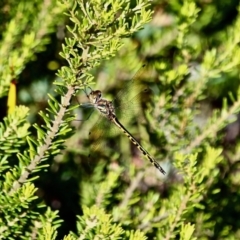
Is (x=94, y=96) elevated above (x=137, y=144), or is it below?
above

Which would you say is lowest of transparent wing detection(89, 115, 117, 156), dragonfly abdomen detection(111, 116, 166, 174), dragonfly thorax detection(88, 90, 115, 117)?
dragonfly abdomen detection(111, 116, 166, 174)

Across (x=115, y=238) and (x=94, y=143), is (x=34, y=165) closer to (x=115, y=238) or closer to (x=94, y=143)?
(x=115, y=238)

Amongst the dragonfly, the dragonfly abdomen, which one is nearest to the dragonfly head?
the dragonfly

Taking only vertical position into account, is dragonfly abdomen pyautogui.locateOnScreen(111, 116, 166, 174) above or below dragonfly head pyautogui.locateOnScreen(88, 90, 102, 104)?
below

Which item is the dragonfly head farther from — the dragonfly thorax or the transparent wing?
the transparent wing

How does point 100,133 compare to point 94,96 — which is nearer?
point 94,96

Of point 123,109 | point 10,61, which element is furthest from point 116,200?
point 10,61

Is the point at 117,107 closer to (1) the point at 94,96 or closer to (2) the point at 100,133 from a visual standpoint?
(2) the point at 100,133

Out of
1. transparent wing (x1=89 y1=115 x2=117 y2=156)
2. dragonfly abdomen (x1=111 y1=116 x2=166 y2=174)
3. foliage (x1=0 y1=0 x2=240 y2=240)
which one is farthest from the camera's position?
transparent wing (x1=89 y1=115 x2=117 y2=156)

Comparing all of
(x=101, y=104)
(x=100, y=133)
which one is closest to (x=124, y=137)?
(x=100, y=133)
